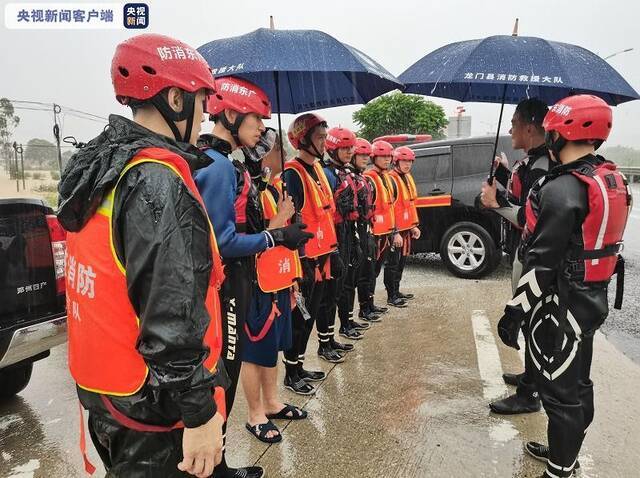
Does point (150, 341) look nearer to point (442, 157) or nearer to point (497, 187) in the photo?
point (497, 187)

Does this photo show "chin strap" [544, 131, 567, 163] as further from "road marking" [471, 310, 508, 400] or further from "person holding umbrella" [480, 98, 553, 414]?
"road marking" [471, 310, 508, 400]

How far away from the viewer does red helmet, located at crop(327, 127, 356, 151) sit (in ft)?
16.0

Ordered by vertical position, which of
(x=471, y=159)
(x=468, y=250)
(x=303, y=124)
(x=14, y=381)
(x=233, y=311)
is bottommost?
(x=14, y=381)

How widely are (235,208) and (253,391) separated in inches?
50.3

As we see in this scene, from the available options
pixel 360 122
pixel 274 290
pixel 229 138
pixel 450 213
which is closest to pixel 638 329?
pixel 450 213

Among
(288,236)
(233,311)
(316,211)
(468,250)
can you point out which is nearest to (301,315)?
(316,211)

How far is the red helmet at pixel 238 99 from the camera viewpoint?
257 centimetres

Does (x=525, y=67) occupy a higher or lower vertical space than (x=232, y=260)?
higher

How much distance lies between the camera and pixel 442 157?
7547 mm

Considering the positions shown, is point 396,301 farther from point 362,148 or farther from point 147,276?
point 147,276

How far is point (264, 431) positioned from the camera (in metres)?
3.03

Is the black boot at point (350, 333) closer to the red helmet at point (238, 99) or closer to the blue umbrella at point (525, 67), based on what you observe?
the blue umbrella at point (525, 67)

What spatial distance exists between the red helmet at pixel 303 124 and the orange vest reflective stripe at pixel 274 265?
868mm

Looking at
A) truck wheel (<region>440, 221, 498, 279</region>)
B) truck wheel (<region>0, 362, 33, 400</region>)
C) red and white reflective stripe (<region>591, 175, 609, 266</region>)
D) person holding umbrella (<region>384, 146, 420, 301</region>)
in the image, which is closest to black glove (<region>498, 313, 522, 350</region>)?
red and white reflective stripe (<region>591, 175, 609, 266</region>)
